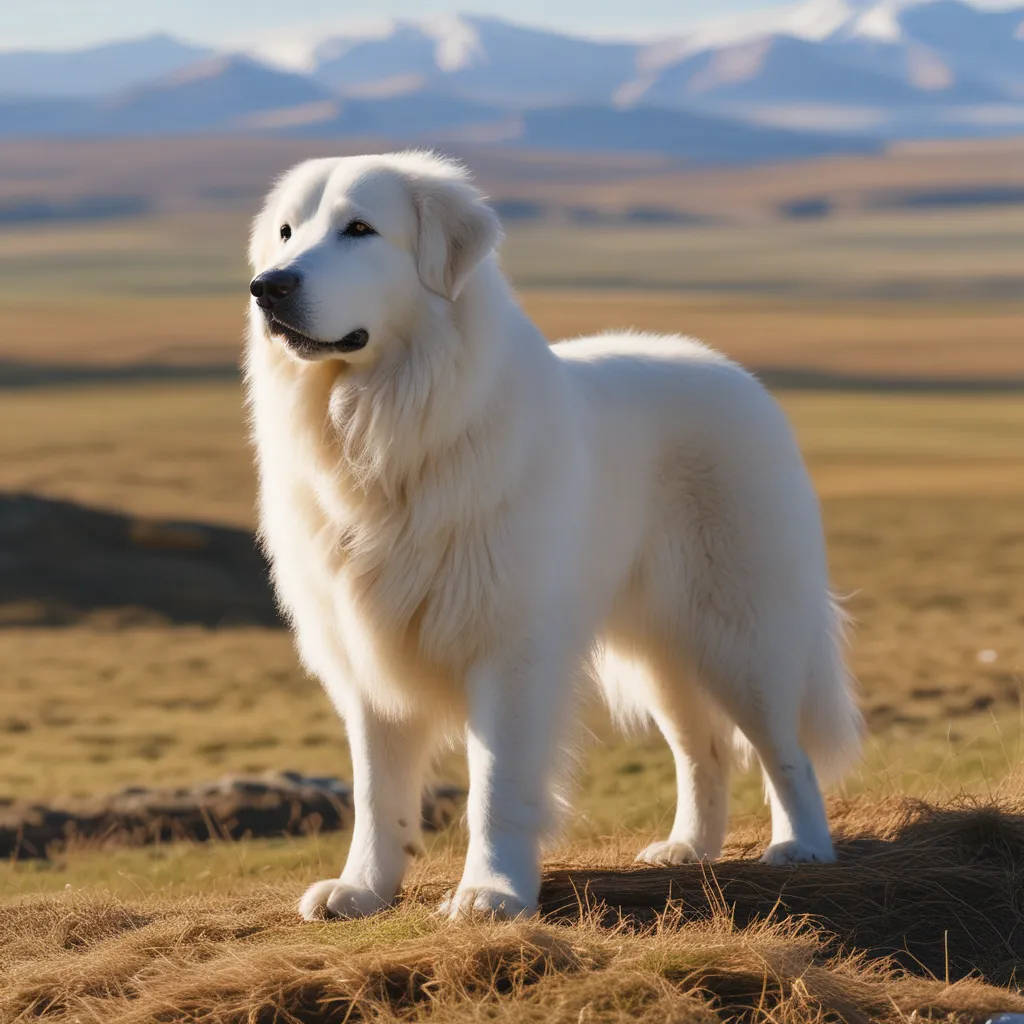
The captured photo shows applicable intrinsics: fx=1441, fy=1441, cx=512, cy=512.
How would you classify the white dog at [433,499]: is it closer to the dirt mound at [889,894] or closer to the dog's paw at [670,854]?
the dirt mound at [889,894]

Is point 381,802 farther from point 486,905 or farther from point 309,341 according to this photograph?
point 309,341

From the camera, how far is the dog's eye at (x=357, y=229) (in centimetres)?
408

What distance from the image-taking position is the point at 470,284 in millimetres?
4203

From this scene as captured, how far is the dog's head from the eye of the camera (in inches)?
154

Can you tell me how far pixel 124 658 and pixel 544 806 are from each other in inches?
443

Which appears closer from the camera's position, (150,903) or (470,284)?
(470,284)

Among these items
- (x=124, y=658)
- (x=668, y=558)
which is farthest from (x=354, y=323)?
(x=124, y=658)

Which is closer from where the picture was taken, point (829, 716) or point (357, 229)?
point (357, 229)

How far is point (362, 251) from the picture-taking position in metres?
4.03

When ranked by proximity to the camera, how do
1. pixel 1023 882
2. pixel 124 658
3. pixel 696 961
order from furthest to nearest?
pixel 124 658 < pixel 1023 882 < pixel 696 961

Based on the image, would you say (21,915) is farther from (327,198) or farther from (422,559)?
(327,198)

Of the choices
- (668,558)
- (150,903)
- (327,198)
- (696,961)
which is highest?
(327,198)

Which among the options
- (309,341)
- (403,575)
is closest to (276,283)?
(309,341)

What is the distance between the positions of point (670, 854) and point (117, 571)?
13.2 m
